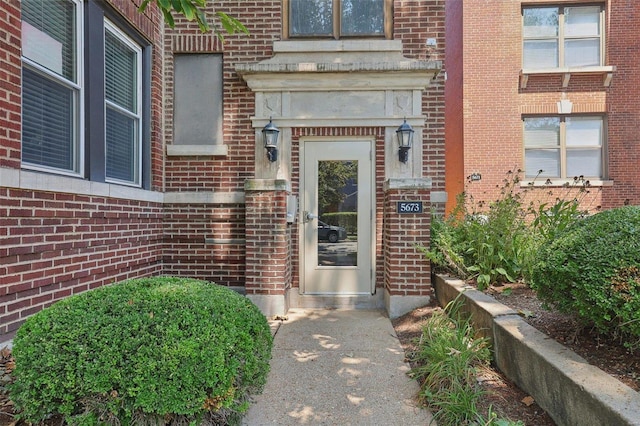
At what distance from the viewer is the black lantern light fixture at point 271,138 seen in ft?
16.3

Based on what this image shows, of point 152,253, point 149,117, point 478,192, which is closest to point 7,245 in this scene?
point 152,253

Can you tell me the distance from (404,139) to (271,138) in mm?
1796

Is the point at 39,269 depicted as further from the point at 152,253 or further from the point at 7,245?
the point at 152,253

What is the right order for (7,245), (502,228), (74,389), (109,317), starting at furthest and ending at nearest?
(502,228)
(7,245)
(109,317)
(74,389)

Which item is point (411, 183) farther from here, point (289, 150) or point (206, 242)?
point (206, 242)

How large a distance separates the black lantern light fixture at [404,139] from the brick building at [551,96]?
540 cm

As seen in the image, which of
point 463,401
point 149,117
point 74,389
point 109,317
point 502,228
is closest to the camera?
point 74,389

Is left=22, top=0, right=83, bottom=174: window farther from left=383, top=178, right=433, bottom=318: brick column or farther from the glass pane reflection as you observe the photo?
left=383, top=178, right=433, bottom=318: brick column

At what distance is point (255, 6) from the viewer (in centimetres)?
525

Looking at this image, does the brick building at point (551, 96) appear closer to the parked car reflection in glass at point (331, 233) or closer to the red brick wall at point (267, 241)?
the parked car reflection in glass at point (331, 233)

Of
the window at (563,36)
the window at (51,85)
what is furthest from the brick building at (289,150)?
the window at (563,36)

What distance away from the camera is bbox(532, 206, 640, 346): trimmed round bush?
2.18 meters

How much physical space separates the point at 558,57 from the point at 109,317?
11778 mm

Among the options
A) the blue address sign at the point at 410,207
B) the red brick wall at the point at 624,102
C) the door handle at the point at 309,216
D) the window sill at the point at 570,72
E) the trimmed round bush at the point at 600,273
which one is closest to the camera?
the trimmed round bush at the point at 600,273
